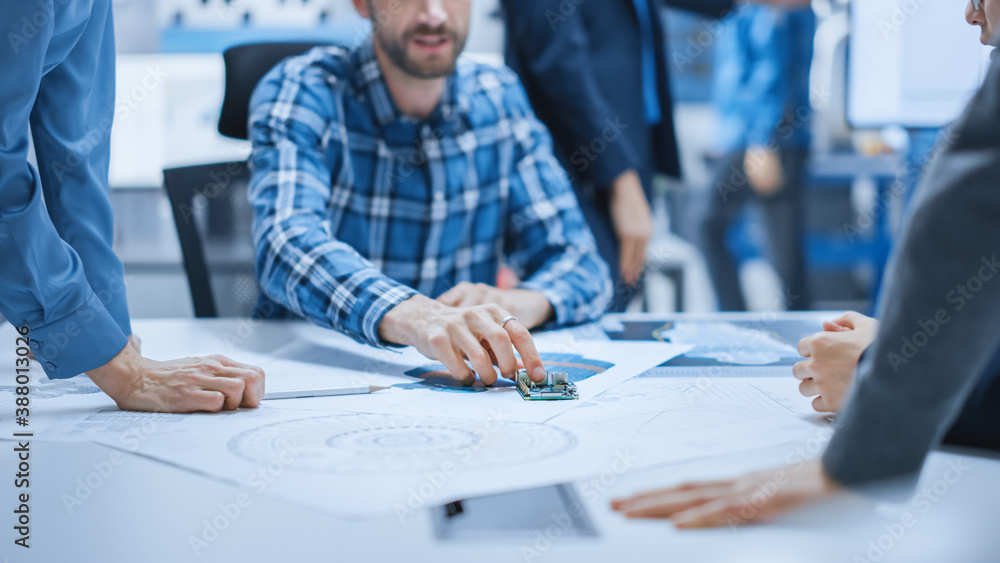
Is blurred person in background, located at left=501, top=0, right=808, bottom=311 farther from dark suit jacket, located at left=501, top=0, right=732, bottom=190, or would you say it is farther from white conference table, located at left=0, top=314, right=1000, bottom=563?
white conference table, located at left=0, top=314, right=1000, bottom=563

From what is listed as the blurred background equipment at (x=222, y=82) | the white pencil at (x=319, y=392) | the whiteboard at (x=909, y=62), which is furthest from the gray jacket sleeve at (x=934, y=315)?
the whiteboard at (x=909, y=62)

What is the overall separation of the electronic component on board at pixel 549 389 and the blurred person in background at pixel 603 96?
0.92 meters

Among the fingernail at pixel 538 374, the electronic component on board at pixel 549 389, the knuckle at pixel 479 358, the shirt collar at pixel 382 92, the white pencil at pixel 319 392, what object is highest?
the shirt collar at pixel 382 92

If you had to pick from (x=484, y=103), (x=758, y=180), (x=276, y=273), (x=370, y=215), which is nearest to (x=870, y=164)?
(x=758, y=180)

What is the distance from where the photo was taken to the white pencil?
0.69 m

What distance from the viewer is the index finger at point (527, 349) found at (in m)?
0.70

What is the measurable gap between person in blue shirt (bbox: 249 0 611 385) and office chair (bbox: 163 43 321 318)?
0.29ft

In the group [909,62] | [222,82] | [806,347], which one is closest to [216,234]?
[806,347]

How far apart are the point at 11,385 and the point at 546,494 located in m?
0.60

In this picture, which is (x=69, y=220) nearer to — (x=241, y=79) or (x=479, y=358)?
(x=479, y=358)

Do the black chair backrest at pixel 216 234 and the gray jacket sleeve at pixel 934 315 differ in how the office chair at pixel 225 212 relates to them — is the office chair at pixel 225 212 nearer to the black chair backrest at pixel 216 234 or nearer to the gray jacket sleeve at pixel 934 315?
the black chair backrest at pixel 216 234

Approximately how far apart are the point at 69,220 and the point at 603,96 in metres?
1.14

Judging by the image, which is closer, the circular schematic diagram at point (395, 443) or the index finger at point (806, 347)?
the circular schematic diagram at point (395, 443)

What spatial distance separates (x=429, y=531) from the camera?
41cm
